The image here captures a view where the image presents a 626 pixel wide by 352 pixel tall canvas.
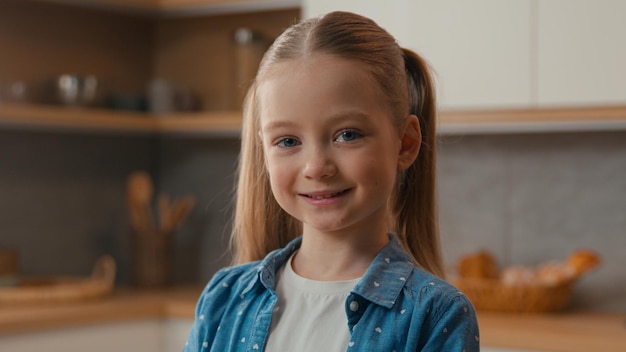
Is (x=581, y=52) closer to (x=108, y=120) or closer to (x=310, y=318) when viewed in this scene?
(x=108, y=120)

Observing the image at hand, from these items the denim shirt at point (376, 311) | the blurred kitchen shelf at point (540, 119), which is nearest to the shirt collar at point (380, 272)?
the denim shirt at point (376, 311)

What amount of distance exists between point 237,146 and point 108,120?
46cm

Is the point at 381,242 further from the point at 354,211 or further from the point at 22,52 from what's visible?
the point at 22,52

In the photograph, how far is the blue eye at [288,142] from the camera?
1.08 m

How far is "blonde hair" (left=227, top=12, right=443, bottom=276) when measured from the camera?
1.14 m

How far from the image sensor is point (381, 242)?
3.84 feet

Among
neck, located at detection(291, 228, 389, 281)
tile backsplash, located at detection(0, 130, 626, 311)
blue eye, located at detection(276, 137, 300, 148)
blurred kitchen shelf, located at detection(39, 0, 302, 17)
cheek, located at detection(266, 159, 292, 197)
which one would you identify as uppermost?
blurred kitchen shelf, located at detection(39, 0, 302, 17)

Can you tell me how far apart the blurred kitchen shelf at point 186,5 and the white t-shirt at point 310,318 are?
1.67 metres

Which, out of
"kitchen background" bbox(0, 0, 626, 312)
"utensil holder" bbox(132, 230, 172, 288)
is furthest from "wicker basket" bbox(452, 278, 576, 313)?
"utensil holder" bbox(132, 230, 172, 288)

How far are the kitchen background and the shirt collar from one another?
4.25ft

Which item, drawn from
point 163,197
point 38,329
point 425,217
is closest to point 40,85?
point 163,197

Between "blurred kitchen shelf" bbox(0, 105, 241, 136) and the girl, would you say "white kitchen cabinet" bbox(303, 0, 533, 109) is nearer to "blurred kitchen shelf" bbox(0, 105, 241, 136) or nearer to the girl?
"blurred kitchen shelf" bbox(0, 105, 241, 136)

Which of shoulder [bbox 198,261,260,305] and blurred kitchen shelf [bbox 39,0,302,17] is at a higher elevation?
blurred kitchen shelf [bbox 39,0,302,17]

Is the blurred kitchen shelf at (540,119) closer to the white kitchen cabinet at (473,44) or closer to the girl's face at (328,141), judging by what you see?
the white kitchen cabinet at (473,44)
